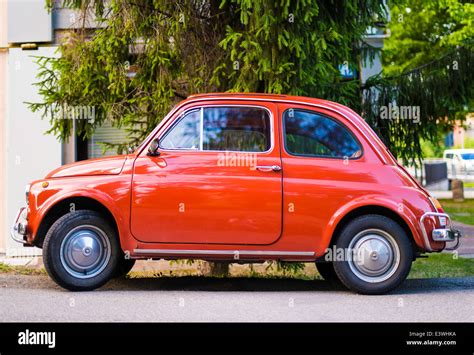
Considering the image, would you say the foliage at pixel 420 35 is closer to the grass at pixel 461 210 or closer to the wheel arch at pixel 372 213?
the grass at pixel 461 210

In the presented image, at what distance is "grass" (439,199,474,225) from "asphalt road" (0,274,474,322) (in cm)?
1098

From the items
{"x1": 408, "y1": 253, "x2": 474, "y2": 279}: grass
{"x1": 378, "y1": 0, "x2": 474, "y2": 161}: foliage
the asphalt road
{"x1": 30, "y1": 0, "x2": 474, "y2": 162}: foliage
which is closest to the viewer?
the asphalt road

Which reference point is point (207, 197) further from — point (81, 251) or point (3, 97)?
point (3, 97)

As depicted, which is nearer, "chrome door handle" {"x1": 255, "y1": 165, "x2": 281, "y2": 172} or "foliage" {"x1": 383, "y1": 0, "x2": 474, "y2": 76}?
"chrome door handle" {"x1": 255, "y1": 165, "x2": 281, "y2": 172}

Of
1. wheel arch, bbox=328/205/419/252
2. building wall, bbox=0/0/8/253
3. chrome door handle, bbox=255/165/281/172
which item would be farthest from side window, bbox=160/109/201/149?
building wall, bbox=0/0/8/253

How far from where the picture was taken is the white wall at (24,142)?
1315cm

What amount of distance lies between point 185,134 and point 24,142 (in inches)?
242

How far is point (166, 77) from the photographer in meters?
10.1

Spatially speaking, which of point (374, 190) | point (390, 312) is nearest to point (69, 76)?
point (374, 190)

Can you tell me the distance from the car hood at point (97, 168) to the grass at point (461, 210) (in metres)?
12.5

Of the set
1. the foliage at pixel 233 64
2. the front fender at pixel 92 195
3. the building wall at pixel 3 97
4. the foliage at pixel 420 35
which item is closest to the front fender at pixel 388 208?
the front fender at pixel 92 195

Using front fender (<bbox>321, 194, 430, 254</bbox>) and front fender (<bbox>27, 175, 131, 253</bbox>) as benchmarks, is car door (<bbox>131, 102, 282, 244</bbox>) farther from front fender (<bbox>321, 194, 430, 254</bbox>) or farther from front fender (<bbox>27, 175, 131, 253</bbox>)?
front fender (<bbox>321, 194, 430, 254</bbox>)

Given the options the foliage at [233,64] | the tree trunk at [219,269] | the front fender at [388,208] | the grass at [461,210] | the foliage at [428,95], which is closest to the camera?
the front fender at [388,208]

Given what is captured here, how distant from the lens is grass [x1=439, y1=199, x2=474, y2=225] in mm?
19303
